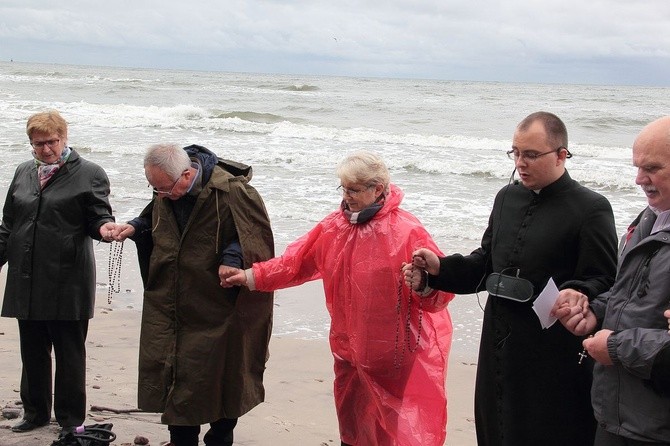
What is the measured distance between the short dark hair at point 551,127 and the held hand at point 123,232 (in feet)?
6.45

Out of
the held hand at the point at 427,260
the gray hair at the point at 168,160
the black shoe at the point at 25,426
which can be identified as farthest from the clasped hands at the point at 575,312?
the black shoe at the point at 25,426

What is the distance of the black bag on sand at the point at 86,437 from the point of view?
14.2 ft

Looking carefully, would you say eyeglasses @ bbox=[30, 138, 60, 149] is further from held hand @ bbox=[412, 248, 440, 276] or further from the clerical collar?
the clerical collar

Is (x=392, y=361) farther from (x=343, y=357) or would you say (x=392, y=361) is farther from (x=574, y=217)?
(x=574, y=217)

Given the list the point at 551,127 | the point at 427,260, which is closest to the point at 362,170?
the point at 427,260

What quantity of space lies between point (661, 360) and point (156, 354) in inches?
96.3

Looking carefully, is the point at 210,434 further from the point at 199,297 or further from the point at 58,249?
the point at 58,249

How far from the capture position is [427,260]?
3.52m

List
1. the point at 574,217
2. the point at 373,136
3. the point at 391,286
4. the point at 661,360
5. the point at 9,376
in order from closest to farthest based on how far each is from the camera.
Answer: the point at 661,360
the point at 574,217
the point at 391,286
the point at 9,376
the point at 373,136

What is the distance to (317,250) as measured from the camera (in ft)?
13.1

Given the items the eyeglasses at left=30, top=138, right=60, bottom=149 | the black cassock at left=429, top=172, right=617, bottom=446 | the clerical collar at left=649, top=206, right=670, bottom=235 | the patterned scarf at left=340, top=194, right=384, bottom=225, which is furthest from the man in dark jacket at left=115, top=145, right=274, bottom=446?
the clerical collar at left=649, top=206, right=670, bottom=235

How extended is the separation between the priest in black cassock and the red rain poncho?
1.79ft

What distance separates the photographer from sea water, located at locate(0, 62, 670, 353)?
34.0 feet

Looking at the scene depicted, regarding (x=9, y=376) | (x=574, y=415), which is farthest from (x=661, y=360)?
(x=9, y=376)
